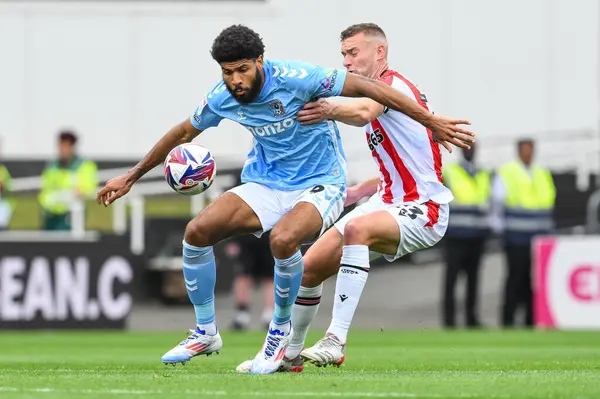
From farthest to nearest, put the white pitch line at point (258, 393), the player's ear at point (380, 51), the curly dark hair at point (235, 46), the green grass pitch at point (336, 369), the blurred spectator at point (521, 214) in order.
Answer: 1. the blurred spectator at point (521, 214)
2. the player's ear at point (380, 51)
3. the curly dark hair at point (235, 46)
4. the green grass pitch at point (336, 369)
5. the white pitch line at point (258, 393)

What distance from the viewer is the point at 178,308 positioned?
20906 millimetres

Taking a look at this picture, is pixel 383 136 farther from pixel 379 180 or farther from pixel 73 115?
pixel 73 115

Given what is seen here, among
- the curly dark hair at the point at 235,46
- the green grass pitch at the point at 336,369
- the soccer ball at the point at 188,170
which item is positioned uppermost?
the curly dark hair at the point at 235,46

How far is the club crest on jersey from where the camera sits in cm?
928

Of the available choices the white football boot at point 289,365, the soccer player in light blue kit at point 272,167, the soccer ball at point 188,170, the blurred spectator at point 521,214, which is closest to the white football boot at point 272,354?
the soccer player in light blue kit at point 272,167

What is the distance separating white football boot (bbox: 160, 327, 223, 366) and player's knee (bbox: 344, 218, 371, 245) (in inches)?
43.8

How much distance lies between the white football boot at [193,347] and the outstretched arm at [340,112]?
159 centimetres

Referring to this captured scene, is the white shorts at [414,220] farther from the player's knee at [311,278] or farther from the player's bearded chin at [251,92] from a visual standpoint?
the player's bearded chin at [251,92]

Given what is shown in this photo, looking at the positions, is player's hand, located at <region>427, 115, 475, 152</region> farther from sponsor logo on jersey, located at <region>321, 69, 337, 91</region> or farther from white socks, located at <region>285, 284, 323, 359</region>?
A: white socks, located at <region>285, 284, 323, 359</region>

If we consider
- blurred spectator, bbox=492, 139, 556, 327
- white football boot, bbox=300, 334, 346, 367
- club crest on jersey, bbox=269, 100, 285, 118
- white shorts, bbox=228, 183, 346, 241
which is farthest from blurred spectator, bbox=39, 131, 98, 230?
white football boot, bbox=300, 334, 346, 367

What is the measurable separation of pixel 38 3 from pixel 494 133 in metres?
9.04

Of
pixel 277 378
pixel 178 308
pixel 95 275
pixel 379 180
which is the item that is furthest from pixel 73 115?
pixel 277 378

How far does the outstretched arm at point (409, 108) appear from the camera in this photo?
909 cm

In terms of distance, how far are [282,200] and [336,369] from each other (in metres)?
1.23
